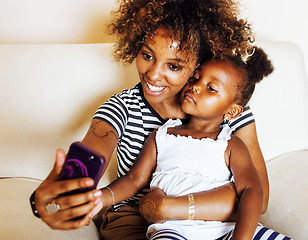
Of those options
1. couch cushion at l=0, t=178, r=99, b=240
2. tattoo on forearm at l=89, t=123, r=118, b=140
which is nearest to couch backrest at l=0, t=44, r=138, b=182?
couch cushion at l=0, t=178, r=99, b=240

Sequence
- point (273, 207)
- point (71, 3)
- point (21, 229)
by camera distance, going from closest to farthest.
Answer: point (21, 229), point (273, 207), point (71, 3)

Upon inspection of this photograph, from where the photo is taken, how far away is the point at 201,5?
3.70 feet

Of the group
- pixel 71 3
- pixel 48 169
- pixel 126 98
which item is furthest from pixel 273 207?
pixel 71 3

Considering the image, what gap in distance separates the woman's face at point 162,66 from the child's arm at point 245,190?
0.26m

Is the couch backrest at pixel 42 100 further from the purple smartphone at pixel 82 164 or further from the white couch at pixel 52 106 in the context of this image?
the purple smartphone at pixel 82 164

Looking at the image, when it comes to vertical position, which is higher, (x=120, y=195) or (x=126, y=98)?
(x=126, y=98)

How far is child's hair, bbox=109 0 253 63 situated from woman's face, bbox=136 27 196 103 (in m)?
0.02

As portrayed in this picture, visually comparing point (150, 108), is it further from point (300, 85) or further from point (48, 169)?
point (300, 85)

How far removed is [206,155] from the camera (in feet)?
3.64

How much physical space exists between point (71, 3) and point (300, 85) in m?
1.14

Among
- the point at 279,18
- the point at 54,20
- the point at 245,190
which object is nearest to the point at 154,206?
the point at 245,190

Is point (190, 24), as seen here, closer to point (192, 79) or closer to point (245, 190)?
point (192, 79)

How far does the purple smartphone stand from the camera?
2.48 ft

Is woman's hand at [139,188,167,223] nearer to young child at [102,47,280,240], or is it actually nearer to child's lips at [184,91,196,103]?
young child at [102,47,280,240]
